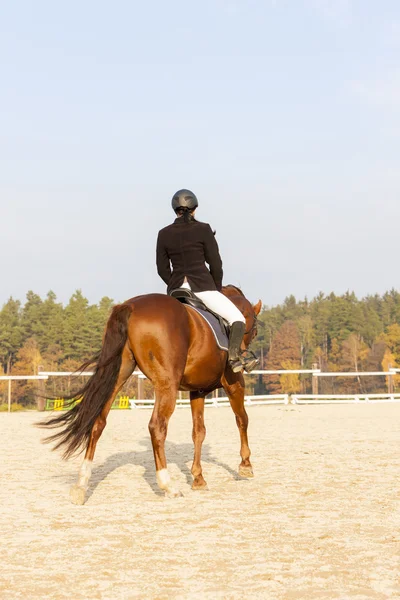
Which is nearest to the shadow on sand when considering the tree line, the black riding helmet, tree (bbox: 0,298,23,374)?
the black riding helmet

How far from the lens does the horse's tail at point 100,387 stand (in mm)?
6812

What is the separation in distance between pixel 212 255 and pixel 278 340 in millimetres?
127506

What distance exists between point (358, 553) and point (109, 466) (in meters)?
5.49

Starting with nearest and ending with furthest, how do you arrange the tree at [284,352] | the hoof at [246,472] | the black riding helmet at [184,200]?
the black riding helmet at [184,200] < the hoof at [246,472] < the tree at [284,352]

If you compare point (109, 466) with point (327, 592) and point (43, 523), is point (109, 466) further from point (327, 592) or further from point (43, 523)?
point (327, 592)

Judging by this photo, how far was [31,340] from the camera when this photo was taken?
358 ft

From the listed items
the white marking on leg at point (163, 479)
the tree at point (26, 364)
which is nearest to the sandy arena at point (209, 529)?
the white marking on leg at point (163, 479)

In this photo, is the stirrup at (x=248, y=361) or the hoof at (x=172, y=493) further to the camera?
the stirrup at (x=248, y=361)

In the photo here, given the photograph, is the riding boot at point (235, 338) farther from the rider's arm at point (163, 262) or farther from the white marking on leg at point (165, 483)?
the white marking on leg at point (165, 483)

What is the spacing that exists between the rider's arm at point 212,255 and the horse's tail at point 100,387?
4.07 ft

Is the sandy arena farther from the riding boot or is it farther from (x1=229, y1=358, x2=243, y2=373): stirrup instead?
the riding boot

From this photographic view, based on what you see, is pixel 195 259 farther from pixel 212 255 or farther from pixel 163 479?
pixel 163 479

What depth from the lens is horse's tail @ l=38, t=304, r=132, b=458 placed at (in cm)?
681

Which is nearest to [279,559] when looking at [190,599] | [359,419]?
[190,599]
